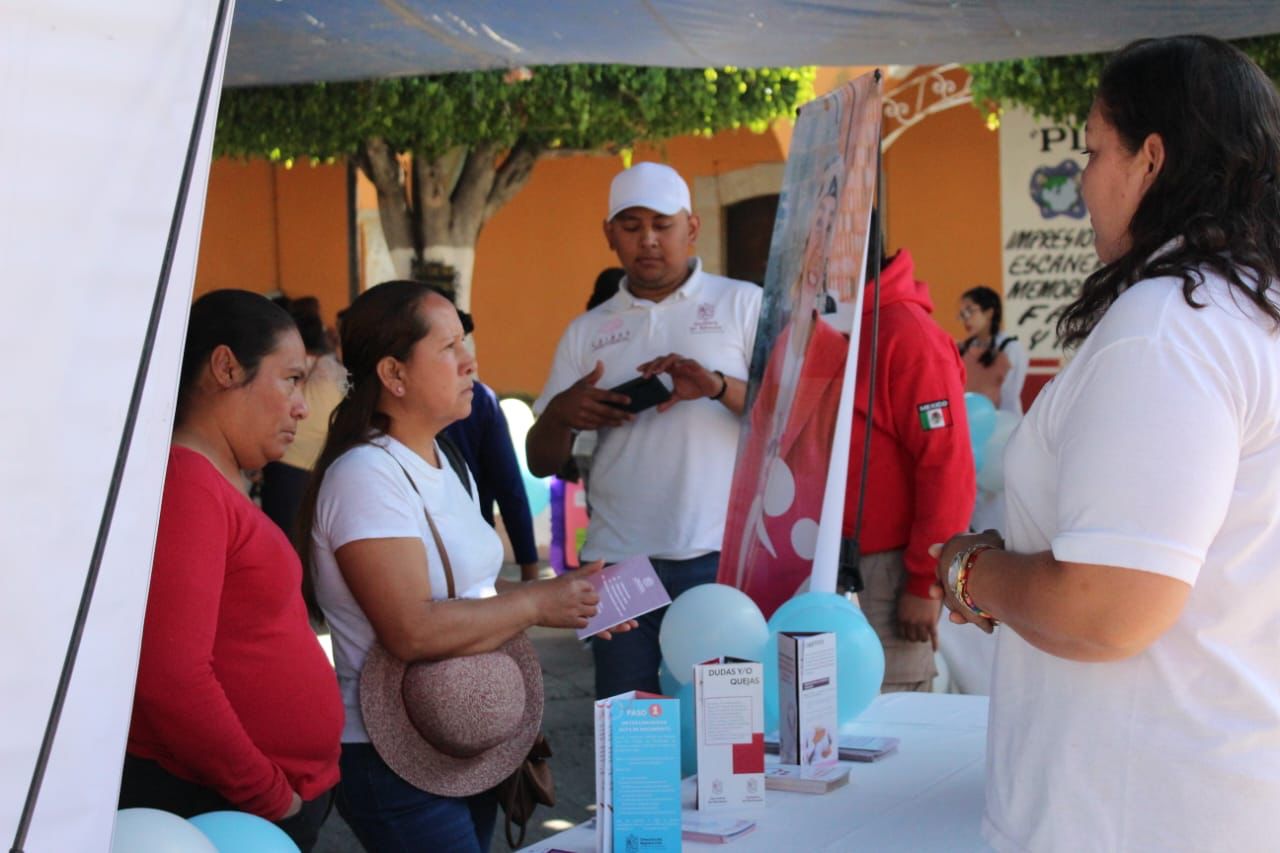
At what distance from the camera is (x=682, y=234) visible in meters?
3.64

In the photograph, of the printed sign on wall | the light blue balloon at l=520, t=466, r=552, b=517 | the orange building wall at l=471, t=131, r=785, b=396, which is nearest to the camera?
the light blue balloon at l=520, t=466, r=552, b=517

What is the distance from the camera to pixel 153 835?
1406 mm

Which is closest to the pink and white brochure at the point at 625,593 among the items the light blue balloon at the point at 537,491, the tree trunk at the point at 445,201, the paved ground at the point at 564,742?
the paved ground at the point at 564,742

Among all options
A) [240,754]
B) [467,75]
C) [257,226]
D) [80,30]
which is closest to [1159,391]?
[80,30]

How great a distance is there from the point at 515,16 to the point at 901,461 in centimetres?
178

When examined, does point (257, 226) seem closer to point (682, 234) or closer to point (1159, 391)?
point (682, 234)

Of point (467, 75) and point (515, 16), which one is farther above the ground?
point (467, 75)

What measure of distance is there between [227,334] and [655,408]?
60.7 inches

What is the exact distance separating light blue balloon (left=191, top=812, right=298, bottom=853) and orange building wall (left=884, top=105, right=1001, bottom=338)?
1083 centimetres

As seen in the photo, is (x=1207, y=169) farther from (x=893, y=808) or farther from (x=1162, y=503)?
(x=893, y=808)

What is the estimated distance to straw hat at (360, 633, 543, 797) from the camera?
→ 226cm

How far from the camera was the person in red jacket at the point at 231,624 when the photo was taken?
74.9 inches

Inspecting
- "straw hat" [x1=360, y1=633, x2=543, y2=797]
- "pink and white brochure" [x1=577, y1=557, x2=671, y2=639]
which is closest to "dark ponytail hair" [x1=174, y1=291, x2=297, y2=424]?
"straw hat" [x1=360, y1=633, x2=543, y2=797]

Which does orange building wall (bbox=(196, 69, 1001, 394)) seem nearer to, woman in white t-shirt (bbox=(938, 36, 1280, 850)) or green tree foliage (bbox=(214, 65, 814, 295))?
green tree foliage (bbox=(214, 65, 814, 295))
